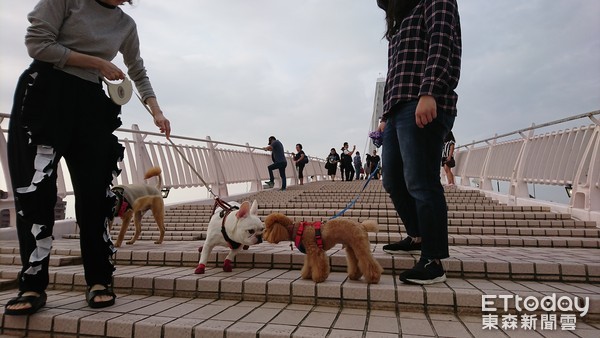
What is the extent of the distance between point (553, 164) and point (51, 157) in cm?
697

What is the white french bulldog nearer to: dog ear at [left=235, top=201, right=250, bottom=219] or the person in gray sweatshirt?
dog ear at [left=235, top=201, right=250, bottom=219]

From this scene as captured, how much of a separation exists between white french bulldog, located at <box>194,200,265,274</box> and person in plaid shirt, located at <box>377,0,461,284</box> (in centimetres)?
111

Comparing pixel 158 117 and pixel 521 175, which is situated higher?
pixel 158 117

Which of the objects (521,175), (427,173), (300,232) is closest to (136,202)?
(300,232)

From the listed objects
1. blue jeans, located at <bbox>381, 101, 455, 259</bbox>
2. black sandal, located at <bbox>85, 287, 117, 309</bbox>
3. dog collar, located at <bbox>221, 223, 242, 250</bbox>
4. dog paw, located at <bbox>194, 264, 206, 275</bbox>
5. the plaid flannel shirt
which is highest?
the plaid flannel shirt

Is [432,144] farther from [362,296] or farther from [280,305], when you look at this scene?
[280,305]

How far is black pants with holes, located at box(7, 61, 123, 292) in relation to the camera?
1847 mm

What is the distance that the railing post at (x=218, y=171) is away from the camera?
8.95 m

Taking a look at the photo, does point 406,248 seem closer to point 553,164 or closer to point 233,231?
point 233,231

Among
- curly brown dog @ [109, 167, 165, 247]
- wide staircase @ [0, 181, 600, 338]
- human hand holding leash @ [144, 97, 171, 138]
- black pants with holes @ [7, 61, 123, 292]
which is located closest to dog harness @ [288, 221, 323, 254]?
wide staircase @ [0, 181, 600, 338]

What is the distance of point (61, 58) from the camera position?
70.8 inches

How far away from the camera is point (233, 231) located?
2588 mm

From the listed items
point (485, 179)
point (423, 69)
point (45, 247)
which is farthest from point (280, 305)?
point (485, 179)

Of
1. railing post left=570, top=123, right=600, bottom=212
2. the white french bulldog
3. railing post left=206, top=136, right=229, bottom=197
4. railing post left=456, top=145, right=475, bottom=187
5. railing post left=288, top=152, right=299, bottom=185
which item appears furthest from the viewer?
railing post left=288, top=152, right=299, bottom=185
